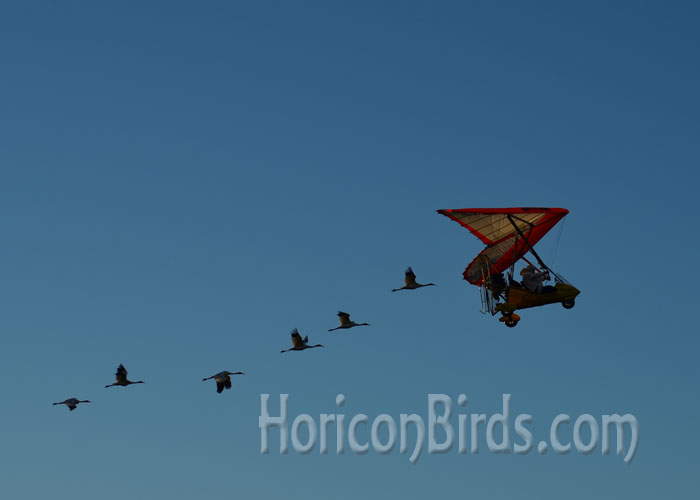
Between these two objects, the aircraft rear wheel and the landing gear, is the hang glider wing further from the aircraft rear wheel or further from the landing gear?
the aircraft rear wheel

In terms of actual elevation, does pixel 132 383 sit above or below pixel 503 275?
below

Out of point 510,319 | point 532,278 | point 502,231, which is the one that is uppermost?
point 502,231

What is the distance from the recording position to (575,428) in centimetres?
4525

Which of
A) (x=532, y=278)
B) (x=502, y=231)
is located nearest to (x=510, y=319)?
(x=532, y=278)

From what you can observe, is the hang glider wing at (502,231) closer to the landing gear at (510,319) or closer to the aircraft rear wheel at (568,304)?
the landing gear at (510,319)

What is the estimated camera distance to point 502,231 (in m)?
59.2

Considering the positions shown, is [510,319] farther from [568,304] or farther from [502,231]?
Result: [502,231]

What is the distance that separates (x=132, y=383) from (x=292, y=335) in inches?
481

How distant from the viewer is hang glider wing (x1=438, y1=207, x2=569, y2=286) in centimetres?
5762

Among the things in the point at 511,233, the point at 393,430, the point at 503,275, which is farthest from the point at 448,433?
the point at 511,233

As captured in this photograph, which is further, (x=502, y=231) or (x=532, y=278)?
(x=502, y=231)

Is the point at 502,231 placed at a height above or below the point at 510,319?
above

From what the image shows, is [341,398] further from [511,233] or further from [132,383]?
[132,383]

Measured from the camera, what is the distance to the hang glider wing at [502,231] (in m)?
57.6
